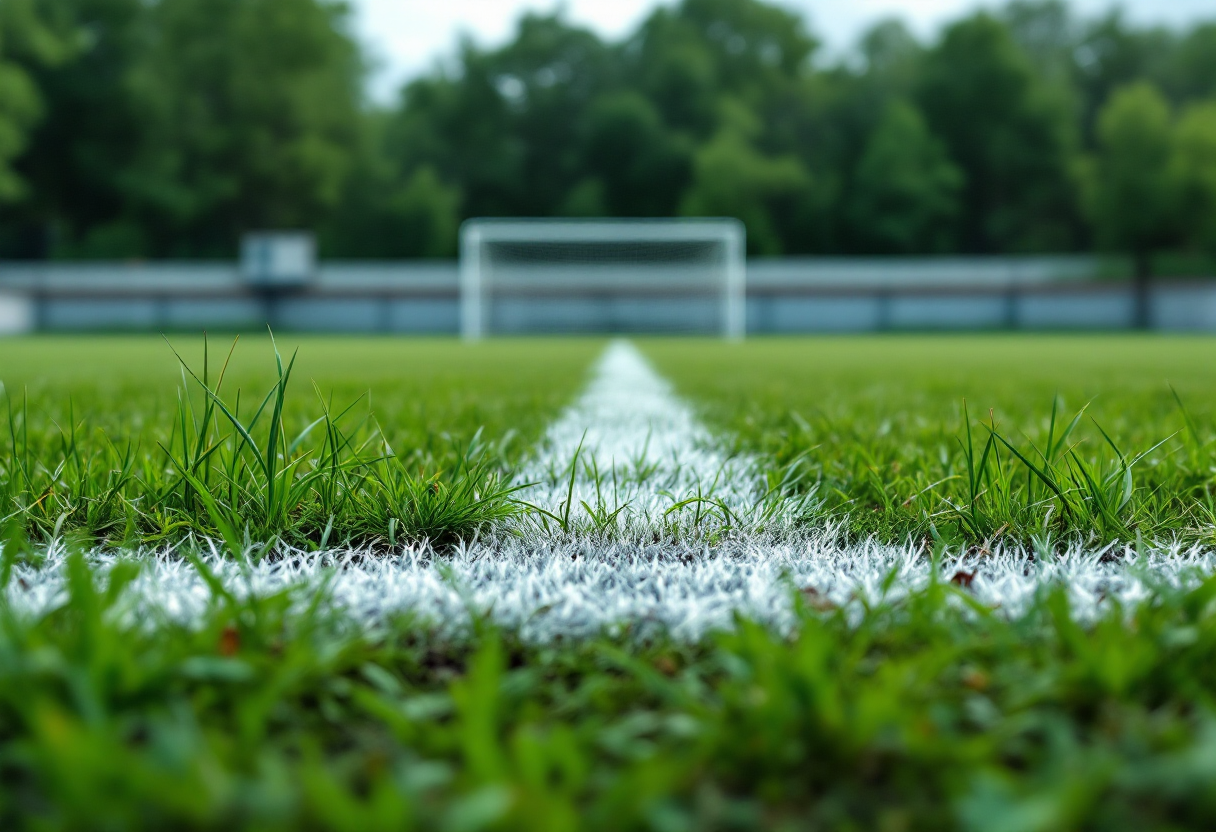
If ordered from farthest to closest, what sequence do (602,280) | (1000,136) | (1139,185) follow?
(1000,136) → (1139,185) → (602,280)

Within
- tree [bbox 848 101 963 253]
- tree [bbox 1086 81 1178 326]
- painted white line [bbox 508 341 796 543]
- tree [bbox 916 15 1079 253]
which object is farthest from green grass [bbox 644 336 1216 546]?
tree [bbox 916 15 1079 253]

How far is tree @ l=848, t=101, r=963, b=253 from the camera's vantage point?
38.0 metres

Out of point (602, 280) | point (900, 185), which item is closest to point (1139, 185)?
point (900, 185)

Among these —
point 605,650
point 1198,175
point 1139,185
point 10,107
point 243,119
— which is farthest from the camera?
point 243,119

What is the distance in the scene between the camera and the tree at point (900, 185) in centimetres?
3800

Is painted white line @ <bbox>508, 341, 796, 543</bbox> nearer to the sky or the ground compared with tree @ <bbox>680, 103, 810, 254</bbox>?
nearer to the ground

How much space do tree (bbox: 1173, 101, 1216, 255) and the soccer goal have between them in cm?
1600

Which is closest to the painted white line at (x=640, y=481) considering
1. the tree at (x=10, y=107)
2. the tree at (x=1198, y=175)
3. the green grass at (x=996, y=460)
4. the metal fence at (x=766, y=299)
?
the green grass at (x=996, y=460)

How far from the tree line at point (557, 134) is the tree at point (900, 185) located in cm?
12

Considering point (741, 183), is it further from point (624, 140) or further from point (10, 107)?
point (10, 107)

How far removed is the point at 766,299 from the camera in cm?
3103

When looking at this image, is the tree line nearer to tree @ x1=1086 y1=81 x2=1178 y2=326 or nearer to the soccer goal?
tree @ x1=1086 y1=81 x2=1178 y2=326

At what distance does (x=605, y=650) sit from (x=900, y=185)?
40.4 metres

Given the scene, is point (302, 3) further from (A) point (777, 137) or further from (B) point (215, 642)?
(B) point (215, 642)
